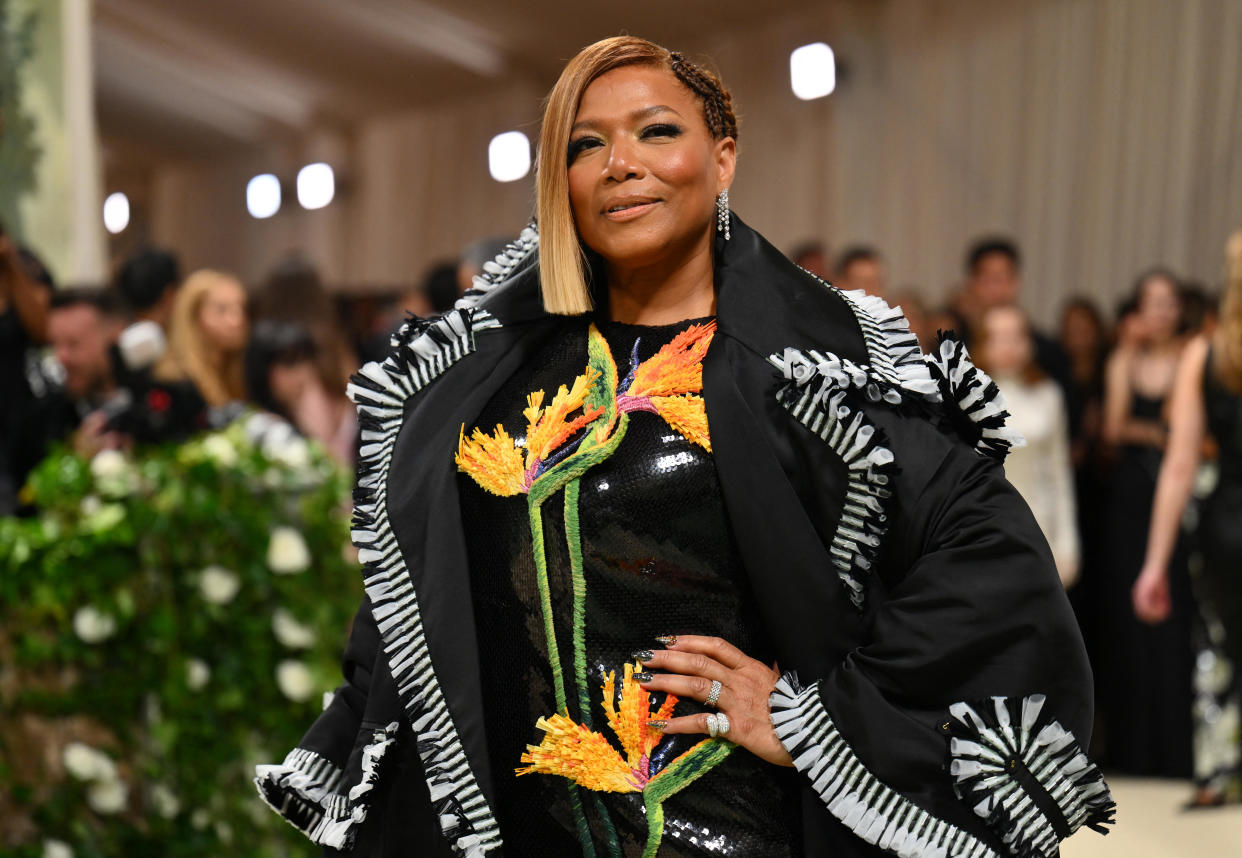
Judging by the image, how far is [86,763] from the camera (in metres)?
3.54

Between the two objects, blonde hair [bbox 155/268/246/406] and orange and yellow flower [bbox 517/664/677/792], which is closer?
orange and yellow flower [bbox 517/664/677/792]

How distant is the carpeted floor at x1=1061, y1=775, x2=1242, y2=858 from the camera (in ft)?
16.2

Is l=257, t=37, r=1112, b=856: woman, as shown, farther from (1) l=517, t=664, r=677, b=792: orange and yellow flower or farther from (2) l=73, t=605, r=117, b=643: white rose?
(2) l=73, t=605, r=117, b=643: white rose

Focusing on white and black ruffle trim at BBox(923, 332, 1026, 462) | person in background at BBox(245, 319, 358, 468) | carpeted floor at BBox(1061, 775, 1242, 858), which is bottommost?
carpeted floor at BBox(1061, 775, 1242, 858)

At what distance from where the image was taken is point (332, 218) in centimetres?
1636

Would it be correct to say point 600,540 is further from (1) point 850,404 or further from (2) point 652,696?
(1) point 850,404

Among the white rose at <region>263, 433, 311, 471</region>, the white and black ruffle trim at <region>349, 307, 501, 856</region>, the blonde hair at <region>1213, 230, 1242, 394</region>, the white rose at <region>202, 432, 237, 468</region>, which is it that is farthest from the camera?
the blonde hair at <region>1213, 230, 1242, 394</region>

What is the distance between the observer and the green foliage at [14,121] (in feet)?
19.9

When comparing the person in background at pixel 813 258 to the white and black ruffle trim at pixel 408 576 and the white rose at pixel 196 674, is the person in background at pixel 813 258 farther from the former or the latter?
the white and black ruffle trim at pixel 408 576

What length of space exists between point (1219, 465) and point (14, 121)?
5.09 metres

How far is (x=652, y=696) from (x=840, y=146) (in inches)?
357

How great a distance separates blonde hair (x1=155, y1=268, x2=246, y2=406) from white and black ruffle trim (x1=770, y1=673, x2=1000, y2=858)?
3.68 m

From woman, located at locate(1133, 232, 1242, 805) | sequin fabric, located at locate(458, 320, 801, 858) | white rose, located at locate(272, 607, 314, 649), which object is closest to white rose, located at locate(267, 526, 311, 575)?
white rose, located at locate(272, 607, 314, 649)

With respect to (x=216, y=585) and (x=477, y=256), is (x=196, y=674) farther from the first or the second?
(x=477, y=256)
